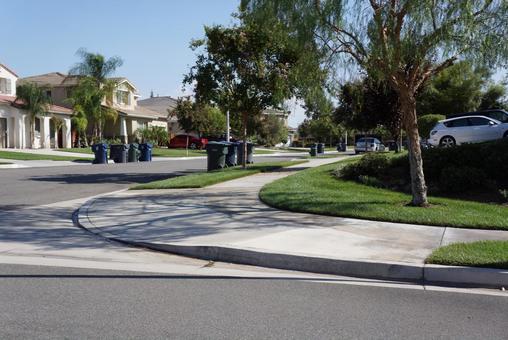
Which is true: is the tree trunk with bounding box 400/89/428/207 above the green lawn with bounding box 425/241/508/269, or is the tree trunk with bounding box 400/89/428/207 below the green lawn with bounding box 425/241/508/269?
above

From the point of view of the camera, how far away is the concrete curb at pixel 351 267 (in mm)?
6852

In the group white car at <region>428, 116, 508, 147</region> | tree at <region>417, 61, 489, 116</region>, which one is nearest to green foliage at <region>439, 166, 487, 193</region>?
white car at <region>428, 116, 508, 147</region>

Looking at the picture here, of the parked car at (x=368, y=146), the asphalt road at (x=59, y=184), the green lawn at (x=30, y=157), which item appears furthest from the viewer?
the parked car at (x=368, y=146)

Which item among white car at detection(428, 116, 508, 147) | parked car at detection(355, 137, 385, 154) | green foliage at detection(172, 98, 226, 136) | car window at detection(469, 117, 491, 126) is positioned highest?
green foliage at detection(172, 98, 226, 136)

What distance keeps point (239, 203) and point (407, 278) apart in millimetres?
6048

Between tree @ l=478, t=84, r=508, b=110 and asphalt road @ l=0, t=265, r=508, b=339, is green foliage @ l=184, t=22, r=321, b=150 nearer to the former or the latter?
asphalt road @ l=0, t=265, r=508, b=339

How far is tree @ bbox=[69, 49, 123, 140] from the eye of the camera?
4531 cm

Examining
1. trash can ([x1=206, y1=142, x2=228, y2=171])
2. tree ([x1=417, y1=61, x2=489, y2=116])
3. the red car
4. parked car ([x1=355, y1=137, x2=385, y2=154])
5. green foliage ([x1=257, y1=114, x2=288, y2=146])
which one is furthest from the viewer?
green foliage ([x1=257, y1=114, x2=288, y2=146])

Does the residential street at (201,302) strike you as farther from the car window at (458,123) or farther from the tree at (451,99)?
the tree at (451,99)

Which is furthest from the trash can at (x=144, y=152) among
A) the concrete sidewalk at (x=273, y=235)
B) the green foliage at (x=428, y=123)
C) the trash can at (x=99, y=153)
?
the concrete sidewalk at (x=273, y=235)

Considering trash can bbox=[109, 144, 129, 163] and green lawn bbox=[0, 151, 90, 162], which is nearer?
green lawn bbox=[0, 151, 90, 162]

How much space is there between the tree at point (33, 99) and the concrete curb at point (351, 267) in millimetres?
34698

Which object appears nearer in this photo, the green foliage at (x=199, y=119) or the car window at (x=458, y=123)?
the car window at (x=458, y=123)

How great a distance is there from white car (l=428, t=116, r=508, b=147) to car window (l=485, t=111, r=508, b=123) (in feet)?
1.18
